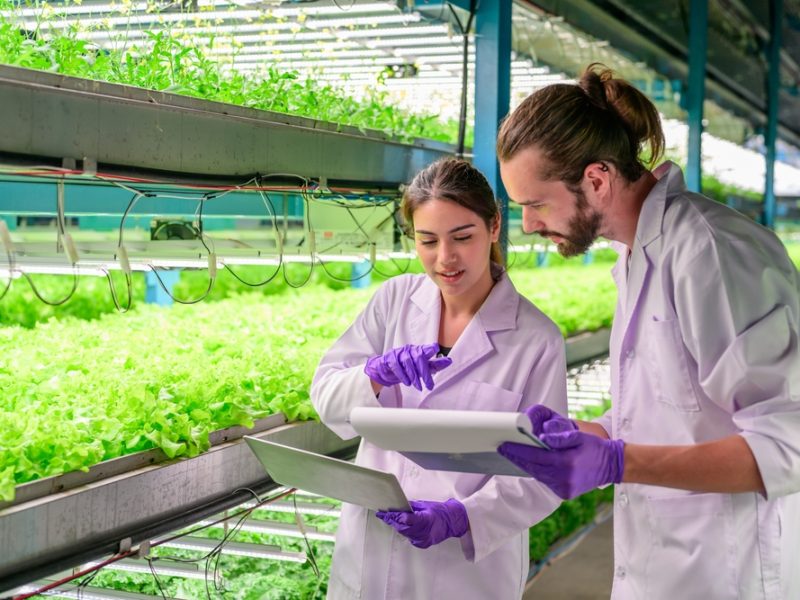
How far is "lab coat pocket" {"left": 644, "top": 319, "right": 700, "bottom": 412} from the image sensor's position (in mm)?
1960

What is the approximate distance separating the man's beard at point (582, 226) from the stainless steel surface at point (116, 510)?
1.22 m

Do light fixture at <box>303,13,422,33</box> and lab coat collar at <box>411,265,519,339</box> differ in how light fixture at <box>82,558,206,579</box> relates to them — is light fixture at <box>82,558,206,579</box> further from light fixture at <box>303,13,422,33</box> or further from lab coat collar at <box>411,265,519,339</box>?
light fixture at <box>303,13,422,33</box>

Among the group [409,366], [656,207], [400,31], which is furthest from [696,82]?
[409,366]

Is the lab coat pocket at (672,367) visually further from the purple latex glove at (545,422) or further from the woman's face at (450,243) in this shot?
the woman's face at (450,243)

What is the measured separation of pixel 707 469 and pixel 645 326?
1.43ft

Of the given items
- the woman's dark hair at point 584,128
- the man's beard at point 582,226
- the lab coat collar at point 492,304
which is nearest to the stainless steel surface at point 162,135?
the lab coat collar at point 492,304

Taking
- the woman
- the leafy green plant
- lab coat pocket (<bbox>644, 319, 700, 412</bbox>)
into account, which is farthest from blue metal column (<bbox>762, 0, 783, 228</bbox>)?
lab coat pocket (<bbox>644, 319, 700, 412</bbox>)

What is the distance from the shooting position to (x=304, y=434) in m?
2.98

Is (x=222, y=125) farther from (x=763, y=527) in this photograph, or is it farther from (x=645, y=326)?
(x=763, y=527)

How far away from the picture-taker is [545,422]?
185 centimetres

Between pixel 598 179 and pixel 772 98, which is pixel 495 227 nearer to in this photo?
pixel 598 179

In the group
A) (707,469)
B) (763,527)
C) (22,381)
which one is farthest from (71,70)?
(763,527)

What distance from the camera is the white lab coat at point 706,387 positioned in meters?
1.78

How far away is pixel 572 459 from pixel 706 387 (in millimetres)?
340
